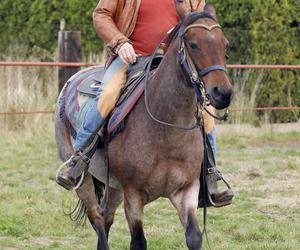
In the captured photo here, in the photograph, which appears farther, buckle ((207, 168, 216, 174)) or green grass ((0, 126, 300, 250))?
green grass ((0, 126, 300, 250))

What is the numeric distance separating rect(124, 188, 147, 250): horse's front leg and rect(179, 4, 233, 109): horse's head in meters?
0.96

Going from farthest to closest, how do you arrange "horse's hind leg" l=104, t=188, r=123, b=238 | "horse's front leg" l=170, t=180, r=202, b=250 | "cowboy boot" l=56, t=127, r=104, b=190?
"horse's hind leg" l=104, t=188, r=123, b=238 < "cowboy boot" l=56, t=127, r=104, b=190 < "horse's front leg" l=170, t=180, r=202, b=250

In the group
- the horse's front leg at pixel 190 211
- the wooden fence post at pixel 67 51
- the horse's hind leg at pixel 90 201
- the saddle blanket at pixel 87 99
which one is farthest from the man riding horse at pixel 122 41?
the wooden fence post at pixel 67 51

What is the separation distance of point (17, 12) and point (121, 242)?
948 cm

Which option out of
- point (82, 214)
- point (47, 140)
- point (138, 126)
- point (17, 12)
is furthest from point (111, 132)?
point (17, 12)

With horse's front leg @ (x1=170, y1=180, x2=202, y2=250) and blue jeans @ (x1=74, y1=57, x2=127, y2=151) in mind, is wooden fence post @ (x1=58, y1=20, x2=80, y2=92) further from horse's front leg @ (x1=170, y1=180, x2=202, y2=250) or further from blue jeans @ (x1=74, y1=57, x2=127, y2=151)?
horse's front leg @ (x1=170, y1=180, x2=202, y2=250)

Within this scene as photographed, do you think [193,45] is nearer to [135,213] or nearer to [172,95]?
[172,95]

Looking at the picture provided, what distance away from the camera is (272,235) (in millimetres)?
7387

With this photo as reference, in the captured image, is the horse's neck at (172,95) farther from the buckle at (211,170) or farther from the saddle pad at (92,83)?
the saddle pad at (92,83)

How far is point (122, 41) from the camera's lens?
5.93 meters

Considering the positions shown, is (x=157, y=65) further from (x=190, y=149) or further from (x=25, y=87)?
(x=25, y=87)

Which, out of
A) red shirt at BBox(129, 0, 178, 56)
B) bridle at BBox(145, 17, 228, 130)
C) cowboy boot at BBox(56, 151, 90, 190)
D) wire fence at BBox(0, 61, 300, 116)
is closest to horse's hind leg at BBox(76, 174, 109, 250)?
cowboy boot at BBox(56, 151, 90, 190)

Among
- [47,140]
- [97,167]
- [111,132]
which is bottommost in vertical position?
[47,140]

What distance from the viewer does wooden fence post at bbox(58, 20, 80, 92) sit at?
39.9 ft
